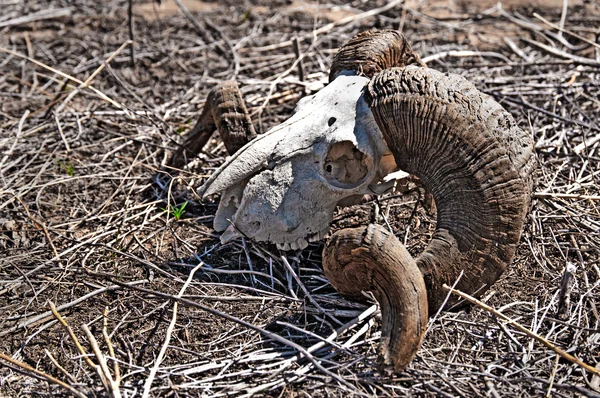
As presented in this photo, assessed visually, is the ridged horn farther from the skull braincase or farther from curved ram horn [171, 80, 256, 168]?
curved ram horn [171, 80, 256, 168]

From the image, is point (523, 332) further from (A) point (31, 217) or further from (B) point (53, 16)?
(B) point (53, 16)

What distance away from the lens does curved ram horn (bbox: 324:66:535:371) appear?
417cm

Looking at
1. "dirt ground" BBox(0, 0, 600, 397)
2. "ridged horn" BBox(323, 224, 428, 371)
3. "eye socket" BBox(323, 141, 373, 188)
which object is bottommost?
"dirt ground" BBox(0, 0, 600, 397)

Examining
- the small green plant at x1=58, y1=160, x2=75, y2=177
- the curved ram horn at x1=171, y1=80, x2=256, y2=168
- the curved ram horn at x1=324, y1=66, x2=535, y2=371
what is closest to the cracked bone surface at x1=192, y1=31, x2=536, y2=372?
the curved ram horn at x1=324, y1=66, x2=535, y2=371

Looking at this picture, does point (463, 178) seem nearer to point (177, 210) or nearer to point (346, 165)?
point (346, 165)

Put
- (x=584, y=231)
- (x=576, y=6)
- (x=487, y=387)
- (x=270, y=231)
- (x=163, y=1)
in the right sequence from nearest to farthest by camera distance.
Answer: (x=487, y=387), (x=270, y=231), (x=584, y=231), (x=576, y=6), (x=163, y=1)

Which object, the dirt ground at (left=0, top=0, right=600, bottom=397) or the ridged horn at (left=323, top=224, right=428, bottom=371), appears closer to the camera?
the ridged horn at (left=323, top=224, right=428, bottom=371)

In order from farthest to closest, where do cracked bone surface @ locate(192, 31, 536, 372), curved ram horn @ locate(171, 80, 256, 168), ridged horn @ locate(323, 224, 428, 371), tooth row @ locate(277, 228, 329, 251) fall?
curved ram horn @ locate(171, 80, 256, 168) → tooth row @ locate(277, 228, 329, 251) → cracked bone surface @ locate(192, 31, 536, 372) → ridged horn @ locate(323, 224, 428, 371)

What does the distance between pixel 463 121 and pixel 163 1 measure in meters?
6.57

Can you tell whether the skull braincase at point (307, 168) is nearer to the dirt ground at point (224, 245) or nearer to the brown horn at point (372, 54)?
the brown horn at point (372, 54)

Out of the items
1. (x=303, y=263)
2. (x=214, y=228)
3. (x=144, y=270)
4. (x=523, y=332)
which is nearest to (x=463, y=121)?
(x=523, y=332)

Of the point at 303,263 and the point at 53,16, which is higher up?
the point at 53,16

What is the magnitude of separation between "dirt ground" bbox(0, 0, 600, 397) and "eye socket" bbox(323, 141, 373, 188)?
24.4 inches

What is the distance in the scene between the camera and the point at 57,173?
626cm
